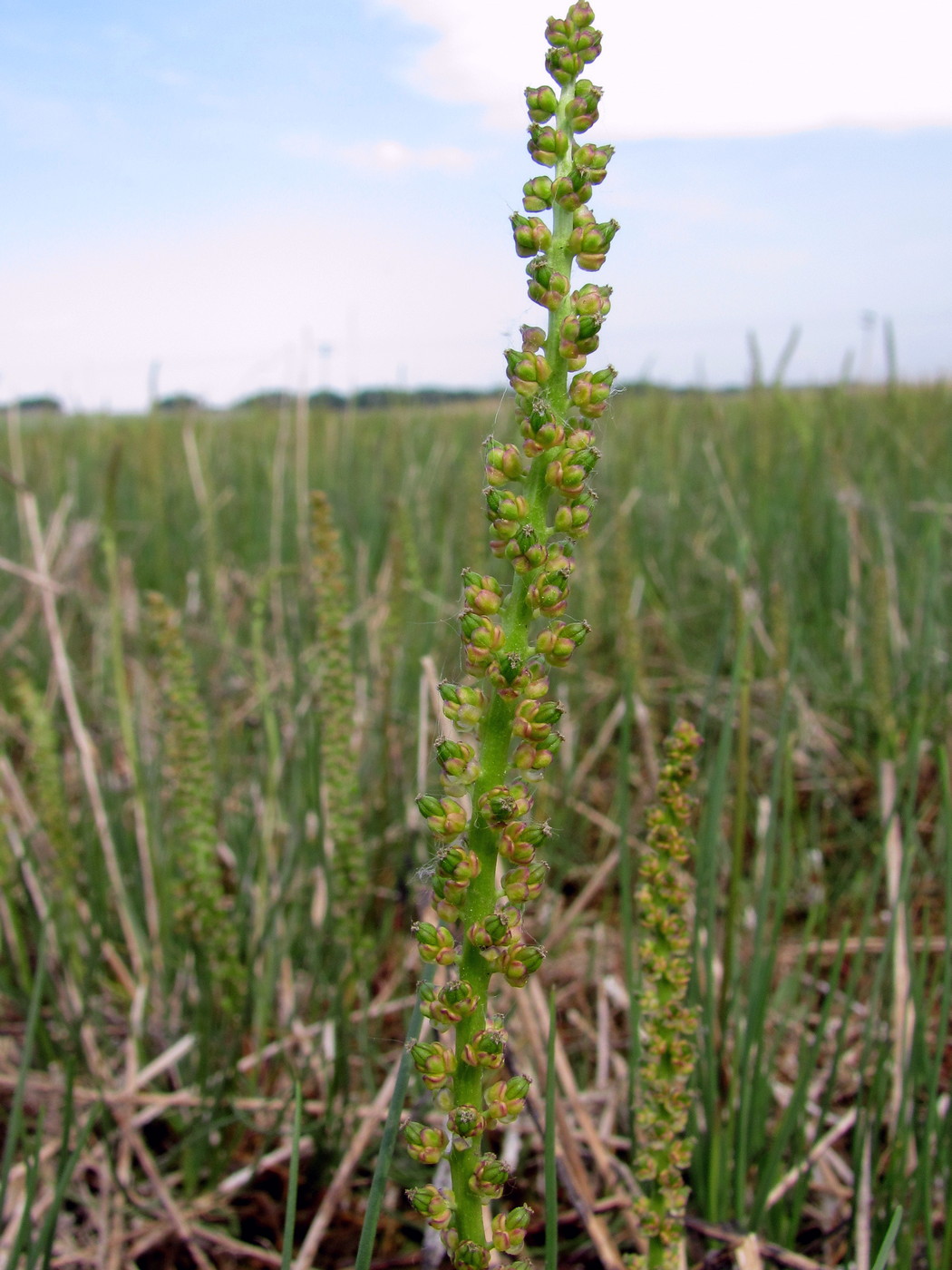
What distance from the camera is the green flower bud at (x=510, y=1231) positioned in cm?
64

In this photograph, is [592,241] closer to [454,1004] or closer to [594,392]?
[594,392]

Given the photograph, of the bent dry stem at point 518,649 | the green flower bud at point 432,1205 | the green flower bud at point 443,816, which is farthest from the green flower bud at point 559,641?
the green flower bud at point 432,1205

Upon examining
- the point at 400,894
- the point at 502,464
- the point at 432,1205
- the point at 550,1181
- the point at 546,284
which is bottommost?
the point at 400,894

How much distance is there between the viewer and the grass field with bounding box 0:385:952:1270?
1406 millimetres

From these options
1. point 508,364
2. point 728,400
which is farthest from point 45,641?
point 728,400

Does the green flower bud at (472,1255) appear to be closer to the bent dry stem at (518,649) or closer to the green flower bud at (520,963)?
the bent dry stem at (518,649)

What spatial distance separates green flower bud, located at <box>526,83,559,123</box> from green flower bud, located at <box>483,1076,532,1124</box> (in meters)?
0.59

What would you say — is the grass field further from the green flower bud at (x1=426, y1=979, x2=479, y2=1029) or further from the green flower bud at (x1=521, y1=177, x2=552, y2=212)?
the green flower bud at (x1=521, y1=177, x2=552, y2=212)

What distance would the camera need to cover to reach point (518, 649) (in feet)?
1.98

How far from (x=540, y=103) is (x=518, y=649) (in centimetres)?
34

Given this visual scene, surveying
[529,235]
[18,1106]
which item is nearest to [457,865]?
[529,235]

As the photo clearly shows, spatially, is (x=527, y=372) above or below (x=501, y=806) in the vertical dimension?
above

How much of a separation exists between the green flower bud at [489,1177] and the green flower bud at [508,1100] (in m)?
0.02

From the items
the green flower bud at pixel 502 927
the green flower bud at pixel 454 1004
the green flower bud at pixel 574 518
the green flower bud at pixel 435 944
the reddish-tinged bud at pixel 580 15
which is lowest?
the green flower bud at pixel 454 1004
